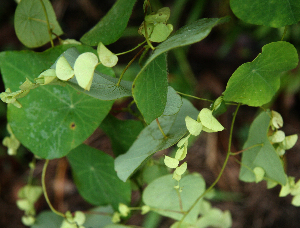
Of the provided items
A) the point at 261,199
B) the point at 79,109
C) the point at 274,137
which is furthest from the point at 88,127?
the point at 261,199

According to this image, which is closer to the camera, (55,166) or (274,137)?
(274,137)

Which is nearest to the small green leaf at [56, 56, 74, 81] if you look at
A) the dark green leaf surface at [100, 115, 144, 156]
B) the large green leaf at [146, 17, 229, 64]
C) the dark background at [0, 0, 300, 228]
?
the large green leaf at [146, 17, 229, 64]

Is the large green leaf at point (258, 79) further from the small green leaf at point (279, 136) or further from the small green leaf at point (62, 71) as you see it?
the small green leaf at point (62, 71)

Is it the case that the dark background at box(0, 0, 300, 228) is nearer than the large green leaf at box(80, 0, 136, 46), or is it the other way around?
the large green leaf at box(80, 0, 136, 46)

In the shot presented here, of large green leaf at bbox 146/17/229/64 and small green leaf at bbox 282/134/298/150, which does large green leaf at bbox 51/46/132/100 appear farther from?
small green leaf at bbox 282/134/298/150

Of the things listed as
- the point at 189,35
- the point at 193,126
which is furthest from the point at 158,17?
the point at 193,126

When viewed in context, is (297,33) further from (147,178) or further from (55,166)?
(55,166)

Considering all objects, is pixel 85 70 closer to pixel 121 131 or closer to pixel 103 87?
pixel 103 87

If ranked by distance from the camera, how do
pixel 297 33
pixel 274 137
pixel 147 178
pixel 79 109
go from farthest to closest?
1. pixel 297 33
2. pixel 147 178
3. pixel 79 109
4. pixel 274 137
